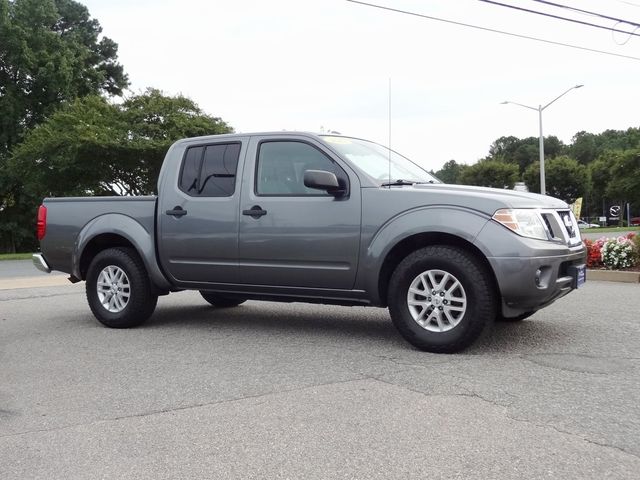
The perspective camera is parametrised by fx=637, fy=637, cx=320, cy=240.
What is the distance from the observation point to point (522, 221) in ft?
16.0

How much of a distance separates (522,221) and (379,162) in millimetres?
1588

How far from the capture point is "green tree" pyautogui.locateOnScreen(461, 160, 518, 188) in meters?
73.3

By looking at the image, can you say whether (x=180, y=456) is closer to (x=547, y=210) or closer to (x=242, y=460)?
(x=242, y=460)

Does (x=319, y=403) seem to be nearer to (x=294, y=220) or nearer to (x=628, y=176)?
(x=294, y=220)

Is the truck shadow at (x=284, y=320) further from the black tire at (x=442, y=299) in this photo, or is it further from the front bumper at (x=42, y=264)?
the front bumper at (x=42, y=264)

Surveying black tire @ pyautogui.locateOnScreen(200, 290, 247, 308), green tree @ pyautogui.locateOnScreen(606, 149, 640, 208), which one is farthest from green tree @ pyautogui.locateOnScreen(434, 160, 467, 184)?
black tire @ pyautogui.locateOnScreen(200, 290, 247, 308)

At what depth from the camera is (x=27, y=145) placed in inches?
1278

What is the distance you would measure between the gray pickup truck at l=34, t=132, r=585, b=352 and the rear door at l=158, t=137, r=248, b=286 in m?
0.01

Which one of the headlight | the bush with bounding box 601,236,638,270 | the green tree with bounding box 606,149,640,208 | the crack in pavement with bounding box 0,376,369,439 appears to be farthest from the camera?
the green tree with bounding box 606,149,640,208

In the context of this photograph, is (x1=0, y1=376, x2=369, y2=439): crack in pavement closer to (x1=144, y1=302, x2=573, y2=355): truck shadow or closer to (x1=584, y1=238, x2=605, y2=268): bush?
(x1=144, y1=302, x2=573, y2=355): truck shadow

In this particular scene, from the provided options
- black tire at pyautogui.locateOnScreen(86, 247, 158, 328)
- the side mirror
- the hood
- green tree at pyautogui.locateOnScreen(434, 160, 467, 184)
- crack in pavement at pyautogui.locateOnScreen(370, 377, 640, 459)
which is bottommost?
crack in pavement at pyautogui.locateOnScreen(370, 377, 640, 459)

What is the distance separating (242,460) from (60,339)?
384 cm

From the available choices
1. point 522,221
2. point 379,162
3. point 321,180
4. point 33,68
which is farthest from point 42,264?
point 33,68

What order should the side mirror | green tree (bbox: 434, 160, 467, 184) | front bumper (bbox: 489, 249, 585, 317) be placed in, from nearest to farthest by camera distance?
front bumper (bbox: 489, 249, 585, 317) → the side mirror → green tree (bbox: 434, 160, 467, 184)
